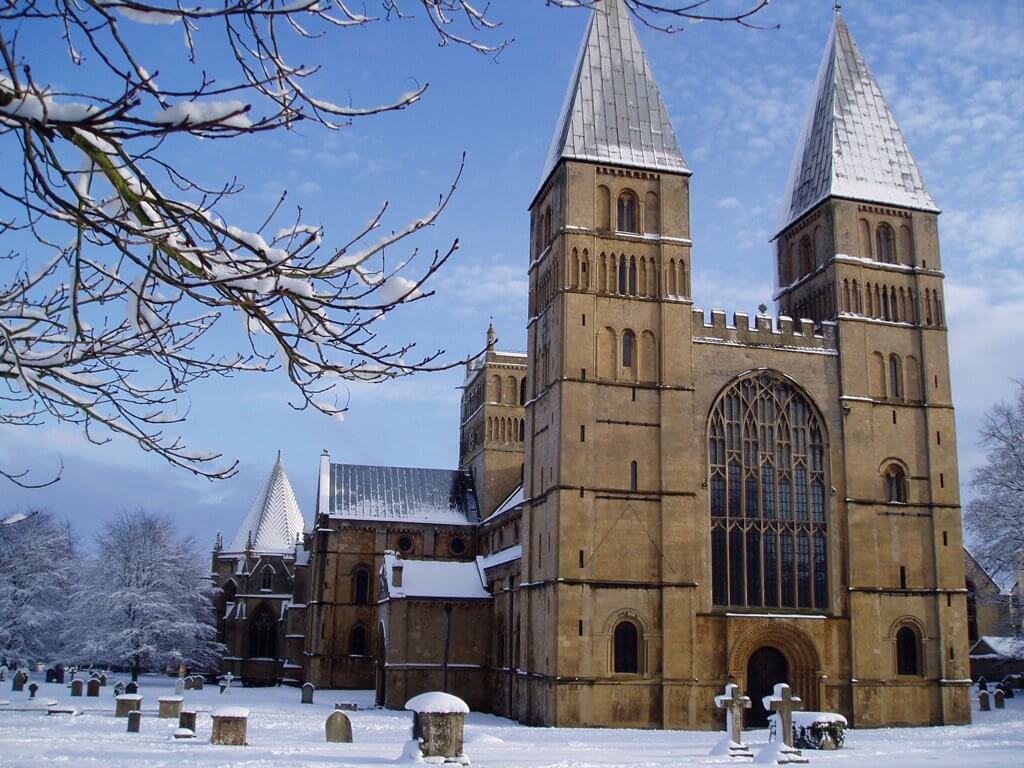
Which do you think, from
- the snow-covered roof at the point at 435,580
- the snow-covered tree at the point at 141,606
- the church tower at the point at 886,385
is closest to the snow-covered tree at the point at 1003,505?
the church tower at the point at 886,385

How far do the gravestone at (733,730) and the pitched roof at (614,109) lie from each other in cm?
1752

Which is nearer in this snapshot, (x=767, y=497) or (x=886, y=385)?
(x=767, y=497)

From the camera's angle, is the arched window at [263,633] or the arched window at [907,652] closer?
the arched window at [907,652]

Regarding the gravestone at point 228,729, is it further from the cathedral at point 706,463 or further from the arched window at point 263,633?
the arched window at point 263,633

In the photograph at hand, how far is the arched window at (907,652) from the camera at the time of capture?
105 feet

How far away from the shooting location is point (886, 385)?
113 feet

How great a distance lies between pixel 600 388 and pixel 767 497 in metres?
6.50

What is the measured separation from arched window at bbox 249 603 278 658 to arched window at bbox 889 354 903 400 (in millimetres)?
36494

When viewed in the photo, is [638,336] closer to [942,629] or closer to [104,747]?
[942,629]

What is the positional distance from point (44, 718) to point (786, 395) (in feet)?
78.2

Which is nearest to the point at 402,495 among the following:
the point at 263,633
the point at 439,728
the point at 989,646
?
the point at 263,633

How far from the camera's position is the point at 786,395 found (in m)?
33.6

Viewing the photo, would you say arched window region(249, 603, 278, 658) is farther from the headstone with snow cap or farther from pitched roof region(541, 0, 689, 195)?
the headstone with snow cap

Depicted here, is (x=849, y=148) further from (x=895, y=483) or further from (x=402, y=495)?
(x=402, y=495)
